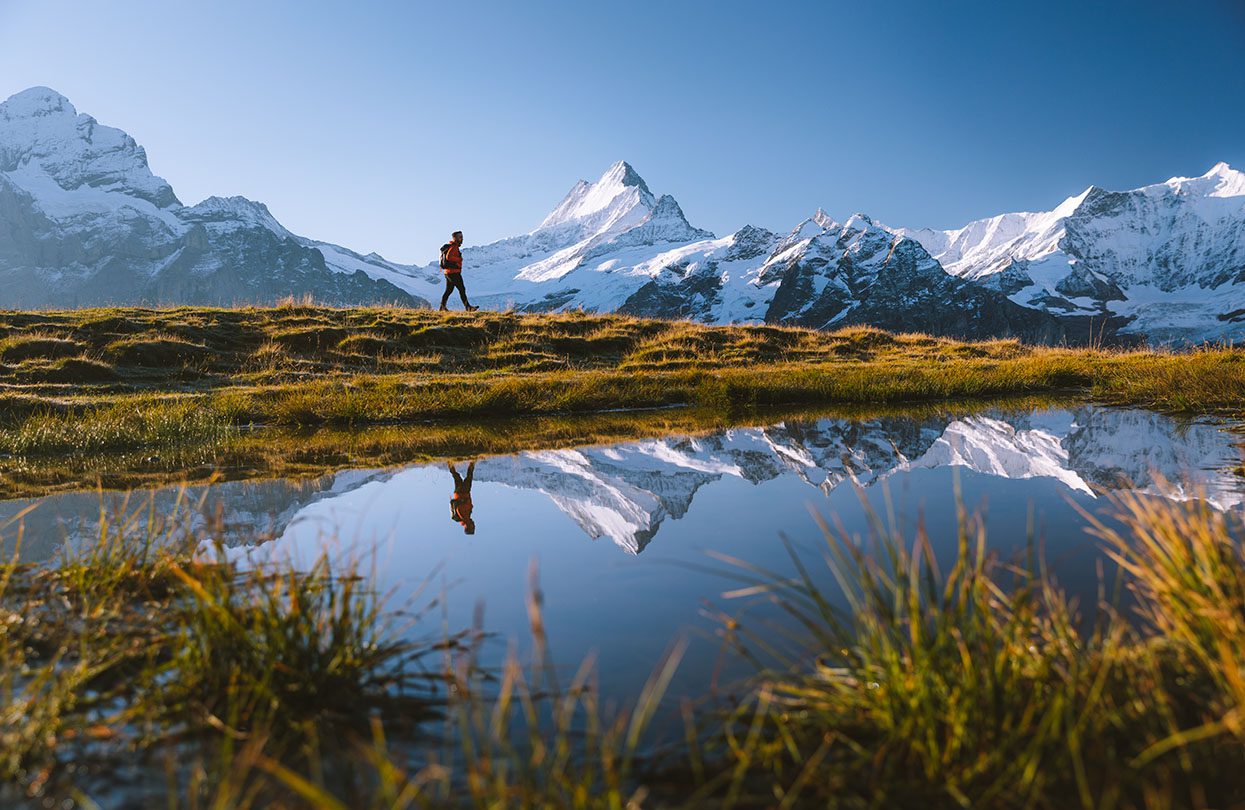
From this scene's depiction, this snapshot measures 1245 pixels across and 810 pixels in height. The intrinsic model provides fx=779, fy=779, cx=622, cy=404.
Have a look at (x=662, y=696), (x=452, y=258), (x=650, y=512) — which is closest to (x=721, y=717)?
Answer: (x=662, y=696)

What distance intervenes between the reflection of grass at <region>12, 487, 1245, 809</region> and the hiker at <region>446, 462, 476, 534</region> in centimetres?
305

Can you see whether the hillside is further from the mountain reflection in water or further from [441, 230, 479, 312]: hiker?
the mountain reflection in water

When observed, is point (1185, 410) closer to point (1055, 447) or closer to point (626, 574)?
point (1055, 447)

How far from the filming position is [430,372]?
22.2 m

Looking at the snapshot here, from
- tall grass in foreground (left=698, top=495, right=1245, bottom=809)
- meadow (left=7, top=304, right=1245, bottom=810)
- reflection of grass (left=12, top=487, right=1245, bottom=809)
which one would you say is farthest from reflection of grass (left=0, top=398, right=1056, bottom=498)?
tall grass in foreground (left=698, top=495, right=1245, bottom=809)

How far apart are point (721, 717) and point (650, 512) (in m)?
4.03

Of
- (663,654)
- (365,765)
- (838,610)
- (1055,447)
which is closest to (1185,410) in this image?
(1055,447)

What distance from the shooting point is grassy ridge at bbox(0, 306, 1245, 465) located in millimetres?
14117

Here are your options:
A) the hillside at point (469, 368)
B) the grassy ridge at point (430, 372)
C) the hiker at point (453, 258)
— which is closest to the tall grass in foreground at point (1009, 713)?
the grassy ridge at point (430, 372)

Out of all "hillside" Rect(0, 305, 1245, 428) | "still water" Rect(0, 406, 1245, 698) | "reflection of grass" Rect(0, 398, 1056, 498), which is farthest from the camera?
"hillside" Rect(0, 305, 1245, 428)

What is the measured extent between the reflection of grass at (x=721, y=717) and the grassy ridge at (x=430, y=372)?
10.5 metres

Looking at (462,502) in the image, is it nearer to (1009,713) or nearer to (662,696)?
Result: (662,696)

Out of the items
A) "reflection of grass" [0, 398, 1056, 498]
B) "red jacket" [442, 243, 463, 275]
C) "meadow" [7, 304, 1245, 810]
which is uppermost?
"red jacket" [442, 243, 463, 275]

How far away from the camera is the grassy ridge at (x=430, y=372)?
14.1 metres
